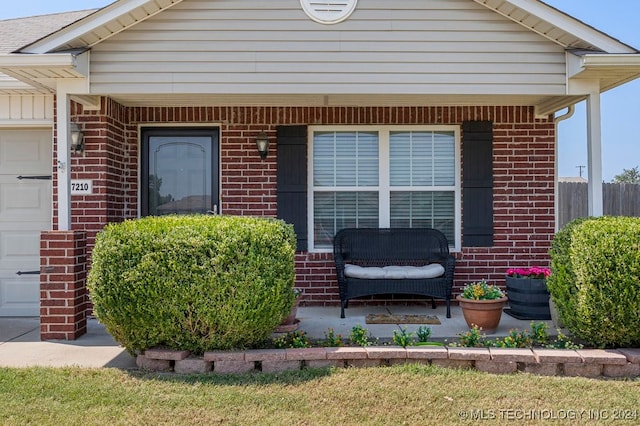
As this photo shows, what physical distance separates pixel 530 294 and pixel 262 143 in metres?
3.41

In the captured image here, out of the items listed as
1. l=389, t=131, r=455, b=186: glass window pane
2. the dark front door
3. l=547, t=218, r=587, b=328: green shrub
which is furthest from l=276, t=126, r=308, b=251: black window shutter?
l=547, t=218, r=587, b=328: green shrub

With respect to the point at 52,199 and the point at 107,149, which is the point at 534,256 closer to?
the point at 107,149

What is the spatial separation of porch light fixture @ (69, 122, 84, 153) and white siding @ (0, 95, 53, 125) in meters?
0.45

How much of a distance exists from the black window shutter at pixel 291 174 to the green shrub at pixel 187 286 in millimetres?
2144

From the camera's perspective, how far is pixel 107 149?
19.1 ft

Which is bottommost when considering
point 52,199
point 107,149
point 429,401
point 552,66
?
point 429,401

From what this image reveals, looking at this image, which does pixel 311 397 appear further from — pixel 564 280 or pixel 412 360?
pixel 564 280

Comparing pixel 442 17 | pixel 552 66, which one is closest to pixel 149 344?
pixel 442 17

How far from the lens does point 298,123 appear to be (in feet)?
20.6

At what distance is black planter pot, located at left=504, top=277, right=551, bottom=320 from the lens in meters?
5.41

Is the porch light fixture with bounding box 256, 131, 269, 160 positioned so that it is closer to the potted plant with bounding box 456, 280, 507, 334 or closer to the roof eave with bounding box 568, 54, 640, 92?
the potted plant with bounding box 456, 280, 507, 334

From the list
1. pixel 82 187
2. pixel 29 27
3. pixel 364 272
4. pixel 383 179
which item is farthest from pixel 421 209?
pixel 29 27

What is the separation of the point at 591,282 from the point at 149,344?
137 inches

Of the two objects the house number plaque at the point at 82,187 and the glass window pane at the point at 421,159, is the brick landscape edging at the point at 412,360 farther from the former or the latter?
the glass window pane at the point at 421,159
